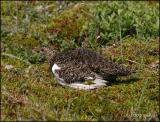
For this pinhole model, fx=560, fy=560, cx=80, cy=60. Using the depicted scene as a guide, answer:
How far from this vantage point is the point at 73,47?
12.6 metres

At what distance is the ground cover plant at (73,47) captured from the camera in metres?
7.43

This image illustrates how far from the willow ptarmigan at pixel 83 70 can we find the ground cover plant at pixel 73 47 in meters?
0.14

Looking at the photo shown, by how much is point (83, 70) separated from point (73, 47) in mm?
3968

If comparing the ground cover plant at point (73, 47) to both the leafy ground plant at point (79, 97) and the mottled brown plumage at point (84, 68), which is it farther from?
the mottled brown plumage at point (84, 68)

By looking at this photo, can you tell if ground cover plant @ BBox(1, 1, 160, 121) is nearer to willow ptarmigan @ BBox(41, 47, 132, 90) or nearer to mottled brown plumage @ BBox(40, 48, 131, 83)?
willow ptarmigan @ BBox(41, 47, 132, 90)

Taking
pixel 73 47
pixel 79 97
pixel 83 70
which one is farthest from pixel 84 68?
pixel 73 47

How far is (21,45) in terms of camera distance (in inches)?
523

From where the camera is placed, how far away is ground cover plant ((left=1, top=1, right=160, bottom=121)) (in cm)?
743

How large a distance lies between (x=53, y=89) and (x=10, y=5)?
27.1ft

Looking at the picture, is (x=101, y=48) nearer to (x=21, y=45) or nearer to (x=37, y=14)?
(x=21, y=45)

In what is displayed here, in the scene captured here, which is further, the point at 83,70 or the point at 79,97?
the point at 83,70

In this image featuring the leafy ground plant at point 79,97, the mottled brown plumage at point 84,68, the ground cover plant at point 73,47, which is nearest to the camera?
the leafy ground plant at point 79,97

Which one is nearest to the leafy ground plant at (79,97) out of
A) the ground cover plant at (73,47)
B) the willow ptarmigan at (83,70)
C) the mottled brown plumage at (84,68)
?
the ground cover plant at (73,47)

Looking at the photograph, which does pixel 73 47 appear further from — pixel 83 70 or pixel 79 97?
pixel 79 97
